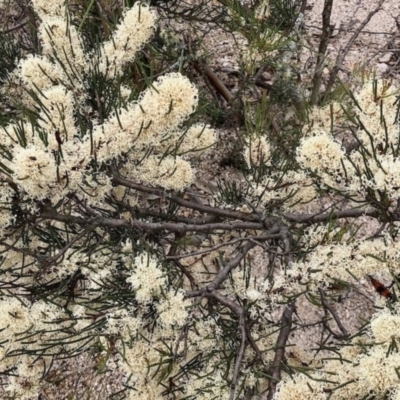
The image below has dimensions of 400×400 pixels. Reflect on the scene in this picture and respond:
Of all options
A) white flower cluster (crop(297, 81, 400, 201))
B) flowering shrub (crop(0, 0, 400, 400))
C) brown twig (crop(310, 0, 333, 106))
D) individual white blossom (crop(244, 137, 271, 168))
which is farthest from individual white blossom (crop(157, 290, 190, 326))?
brown twig (crop(310, 0, 333, 106))

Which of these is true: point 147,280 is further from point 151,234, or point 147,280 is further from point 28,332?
point 151,234

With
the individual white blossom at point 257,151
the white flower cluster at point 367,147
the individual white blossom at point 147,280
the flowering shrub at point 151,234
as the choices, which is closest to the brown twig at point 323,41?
the individual white blossom at point 257,151

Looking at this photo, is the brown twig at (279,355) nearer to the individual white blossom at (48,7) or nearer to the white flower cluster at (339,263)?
the white flower cluster at (339,263)

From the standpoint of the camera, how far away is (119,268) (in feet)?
3.06

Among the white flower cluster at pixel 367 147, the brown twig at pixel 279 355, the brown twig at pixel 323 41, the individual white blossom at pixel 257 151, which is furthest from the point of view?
the brown twig at pixel 323 41

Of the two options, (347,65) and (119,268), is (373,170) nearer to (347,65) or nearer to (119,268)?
(119,268)

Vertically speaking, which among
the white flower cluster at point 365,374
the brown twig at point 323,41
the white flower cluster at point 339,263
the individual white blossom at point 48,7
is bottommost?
the white flower cluster at point 365,374

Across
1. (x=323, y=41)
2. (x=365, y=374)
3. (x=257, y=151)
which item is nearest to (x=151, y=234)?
(x=257, y=151)

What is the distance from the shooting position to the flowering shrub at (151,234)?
2.45 feet

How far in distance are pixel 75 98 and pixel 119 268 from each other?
27 centimetres

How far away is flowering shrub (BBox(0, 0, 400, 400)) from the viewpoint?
0.75 metres

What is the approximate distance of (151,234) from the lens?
1.07 metres

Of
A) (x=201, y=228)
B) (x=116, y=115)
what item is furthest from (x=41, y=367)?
(x=116, y=115)

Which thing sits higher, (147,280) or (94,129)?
(94,129)
